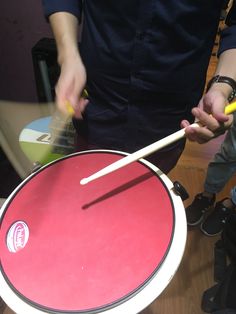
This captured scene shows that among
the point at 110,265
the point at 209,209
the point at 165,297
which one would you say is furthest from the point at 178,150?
the point at 209,209

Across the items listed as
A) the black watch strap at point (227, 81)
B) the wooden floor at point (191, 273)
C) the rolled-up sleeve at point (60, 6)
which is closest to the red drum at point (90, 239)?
the black watch strap at point (227, 81)

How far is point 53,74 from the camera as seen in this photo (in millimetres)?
1299

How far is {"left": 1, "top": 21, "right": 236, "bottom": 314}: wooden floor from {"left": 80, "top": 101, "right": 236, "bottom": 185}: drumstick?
673 mm

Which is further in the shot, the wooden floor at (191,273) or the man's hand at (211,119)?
the wooden floor at (191,273)

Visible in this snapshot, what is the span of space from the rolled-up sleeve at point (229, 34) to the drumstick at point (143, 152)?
0.15 m

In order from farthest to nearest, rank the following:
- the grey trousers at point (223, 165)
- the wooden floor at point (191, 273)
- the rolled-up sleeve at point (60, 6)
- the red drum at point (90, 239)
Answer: the grey trousers at point (223, 165), the wooden floor at point (191, 273), the rolled-up sleeve at point (60, 6), the red drum at point (90, 239)

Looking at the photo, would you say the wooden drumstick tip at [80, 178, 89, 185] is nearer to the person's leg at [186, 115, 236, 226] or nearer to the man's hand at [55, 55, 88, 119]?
the man's hand at [55, 55, 88, 119]

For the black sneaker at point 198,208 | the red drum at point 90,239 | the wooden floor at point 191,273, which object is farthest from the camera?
the black sneaker at point 198,208

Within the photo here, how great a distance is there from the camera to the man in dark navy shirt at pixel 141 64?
572mm

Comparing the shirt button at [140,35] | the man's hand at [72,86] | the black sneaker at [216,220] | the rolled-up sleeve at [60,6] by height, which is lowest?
the black sneaker at [216,220]

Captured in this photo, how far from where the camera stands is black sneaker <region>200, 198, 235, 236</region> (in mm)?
1286

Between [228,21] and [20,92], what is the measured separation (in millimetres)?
1146

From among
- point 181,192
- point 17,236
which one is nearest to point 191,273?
point 181,192

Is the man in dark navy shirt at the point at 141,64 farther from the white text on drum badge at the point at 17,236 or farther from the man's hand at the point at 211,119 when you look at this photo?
the white text on drum badge at the point at 17,236
